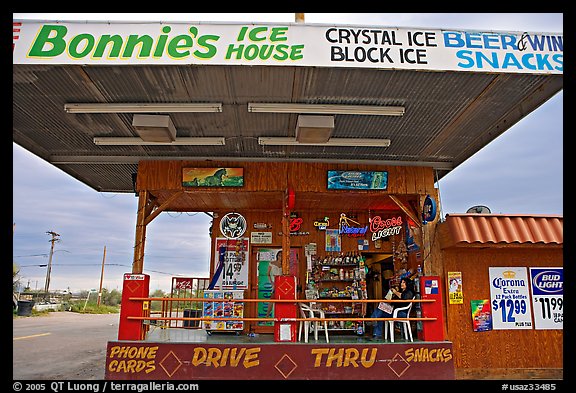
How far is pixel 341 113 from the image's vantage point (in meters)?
7.33

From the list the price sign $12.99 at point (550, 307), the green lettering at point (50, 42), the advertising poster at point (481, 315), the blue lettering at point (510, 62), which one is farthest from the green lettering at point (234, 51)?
the price sign $12.99 at point (550, 307)

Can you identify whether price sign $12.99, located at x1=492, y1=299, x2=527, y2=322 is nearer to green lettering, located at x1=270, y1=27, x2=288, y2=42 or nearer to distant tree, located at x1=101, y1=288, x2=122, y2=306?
green lettering, located at x1=270, y1=27, x2=288, y2=42

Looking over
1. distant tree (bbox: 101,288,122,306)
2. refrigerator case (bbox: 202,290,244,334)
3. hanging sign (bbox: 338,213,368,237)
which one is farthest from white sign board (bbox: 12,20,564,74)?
distant tree (bbox: 101,288,122,306)

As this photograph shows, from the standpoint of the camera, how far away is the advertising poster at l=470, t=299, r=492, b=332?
341 inches

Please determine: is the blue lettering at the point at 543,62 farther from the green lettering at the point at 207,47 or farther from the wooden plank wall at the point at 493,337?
the green lettering at the point at 207,47

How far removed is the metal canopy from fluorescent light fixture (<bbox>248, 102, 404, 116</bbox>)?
0.09m

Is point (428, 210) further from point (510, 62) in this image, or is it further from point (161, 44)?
point (161, 44)

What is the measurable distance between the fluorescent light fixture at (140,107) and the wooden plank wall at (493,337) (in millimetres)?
5986

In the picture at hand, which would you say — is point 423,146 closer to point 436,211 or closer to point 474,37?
point 436,211

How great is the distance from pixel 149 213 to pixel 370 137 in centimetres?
536

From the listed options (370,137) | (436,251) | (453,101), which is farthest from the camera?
(436,251)

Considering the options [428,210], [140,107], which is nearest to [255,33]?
[140,107]
